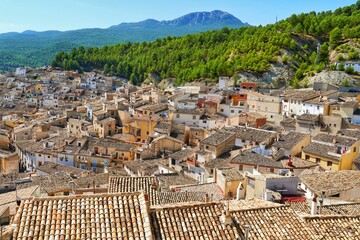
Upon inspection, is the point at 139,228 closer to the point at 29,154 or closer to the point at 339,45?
the point at 29,154

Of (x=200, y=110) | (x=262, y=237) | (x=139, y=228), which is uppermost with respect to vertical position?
(x=139, y=228)

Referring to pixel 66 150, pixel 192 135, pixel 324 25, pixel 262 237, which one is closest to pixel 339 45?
pixel 324 25

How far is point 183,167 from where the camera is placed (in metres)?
35.8

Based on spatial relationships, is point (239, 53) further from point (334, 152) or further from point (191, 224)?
point (191, 224)

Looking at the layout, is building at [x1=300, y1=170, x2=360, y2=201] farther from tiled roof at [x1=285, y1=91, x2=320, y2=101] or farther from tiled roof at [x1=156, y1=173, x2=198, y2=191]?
tiled roof at [x1=285, y1=91, x2=320, y2=101]

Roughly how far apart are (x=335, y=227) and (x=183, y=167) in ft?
80.8

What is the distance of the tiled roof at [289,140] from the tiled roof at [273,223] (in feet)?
74.7

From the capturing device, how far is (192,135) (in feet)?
157

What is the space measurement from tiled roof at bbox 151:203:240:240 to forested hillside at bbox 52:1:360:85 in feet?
248

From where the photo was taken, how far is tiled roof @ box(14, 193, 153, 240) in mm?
8633

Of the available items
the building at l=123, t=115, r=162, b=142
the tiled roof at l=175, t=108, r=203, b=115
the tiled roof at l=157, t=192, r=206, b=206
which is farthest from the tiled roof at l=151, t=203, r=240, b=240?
the tiled roof at l=175, t=108, r=203, b=115

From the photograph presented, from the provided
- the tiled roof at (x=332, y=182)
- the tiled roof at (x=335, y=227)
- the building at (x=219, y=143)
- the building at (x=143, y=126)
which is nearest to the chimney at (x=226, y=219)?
the tiled roof at (x=335, y=227)

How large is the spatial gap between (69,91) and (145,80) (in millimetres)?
26031

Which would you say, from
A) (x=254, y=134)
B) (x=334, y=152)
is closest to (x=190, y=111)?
(x=254, y=134)
